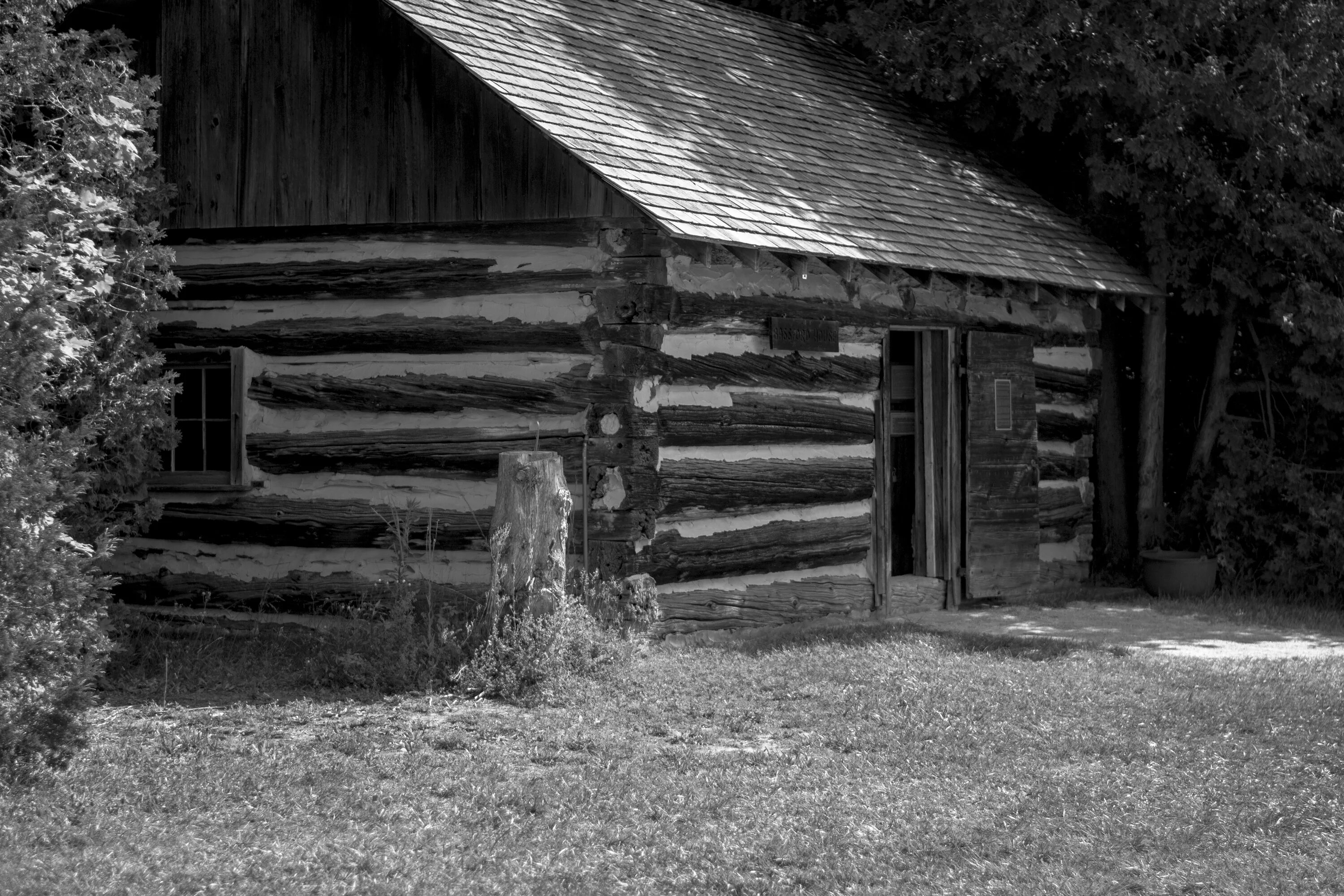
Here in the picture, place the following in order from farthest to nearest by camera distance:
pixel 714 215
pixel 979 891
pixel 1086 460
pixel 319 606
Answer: pixel 1086 460 → pixel 319 606 → pixel 714 215 → pixel 979 891

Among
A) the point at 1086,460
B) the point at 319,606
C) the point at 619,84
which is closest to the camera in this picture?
the point at 319,606

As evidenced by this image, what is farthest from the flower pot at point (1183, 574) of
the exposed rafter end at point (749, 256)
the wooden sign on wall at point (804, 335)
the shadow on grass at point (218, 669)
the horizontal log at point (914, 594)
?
the shadow on grass at point (218, 669)

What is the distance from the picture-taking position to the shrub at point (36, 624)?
6.09 m

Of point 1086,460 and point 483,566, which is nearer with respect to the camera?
point 483,566

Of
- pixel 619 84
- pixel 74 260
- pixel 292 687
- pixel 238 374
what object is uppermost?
pixel 619 84

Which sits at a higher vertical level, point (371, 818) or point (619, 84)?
point (619, 84)

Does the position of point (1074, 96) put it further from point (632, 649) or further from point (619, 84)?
point (632, 649)

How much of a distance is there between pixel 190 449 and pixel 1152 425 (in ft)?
29.8

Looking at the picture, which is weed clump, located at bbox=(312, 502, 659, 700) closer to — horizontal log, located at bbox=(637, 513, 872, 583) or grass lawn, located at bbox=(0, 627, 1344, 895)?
grass lawn, located at bbox=(0, 627, 1344, 895)

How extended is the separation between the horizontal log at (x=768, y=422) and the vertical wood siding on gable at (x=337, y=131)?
146 centimetres

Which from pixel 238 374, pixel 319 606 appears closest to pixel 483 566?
pixel 319 606

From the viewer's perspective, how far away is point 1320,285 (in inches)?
519

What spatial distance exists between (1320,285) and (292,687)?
30.7 ft

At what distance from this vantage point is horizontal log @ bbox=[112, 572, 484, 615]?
10.3 metres
